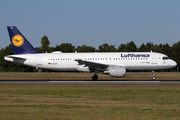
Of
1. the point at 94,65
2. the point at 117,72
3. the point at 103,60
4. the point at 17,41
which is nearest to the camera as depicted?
the point at 117,72

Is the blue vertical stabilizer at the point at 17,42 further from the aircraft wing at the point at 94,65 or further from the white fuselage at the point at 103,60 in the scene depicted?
the aircraft wing at the point at 94,65

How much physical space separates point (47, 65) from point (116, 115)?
24059mm

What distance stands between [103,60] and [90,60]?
173cm

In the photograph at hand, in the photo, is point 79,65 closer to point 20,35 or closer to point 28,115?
point 20,35

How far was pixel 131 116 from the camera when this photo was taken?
1055cm

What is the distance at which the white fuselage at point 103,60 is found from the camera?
105 ft

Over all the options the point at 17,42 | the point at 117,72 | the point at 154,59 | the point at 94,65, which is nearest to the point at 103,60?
the point at 94,65

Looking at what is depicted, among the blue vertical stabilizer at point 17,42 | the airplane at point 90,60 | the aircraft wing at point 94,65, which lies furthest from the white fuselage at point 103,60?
the blue vertical stabilizer at point 17,42

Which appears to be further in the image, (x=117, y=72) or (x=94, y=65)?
(x=94, y=65)

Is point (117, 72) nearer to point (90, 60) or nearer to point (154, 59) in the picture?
point (90, 60)

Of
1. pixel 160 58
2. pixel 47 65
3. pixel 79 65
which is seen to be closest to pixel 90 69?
pixel 79 65

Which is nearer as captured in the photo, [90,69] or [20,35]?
[90,69]

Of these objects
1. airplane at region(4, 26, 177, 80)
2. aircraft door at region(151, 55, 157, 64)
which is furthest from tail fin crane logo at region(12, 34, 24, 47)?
aircraft door at region(151, 55, 157, 64)

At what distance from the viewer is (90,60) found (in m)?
32.8
